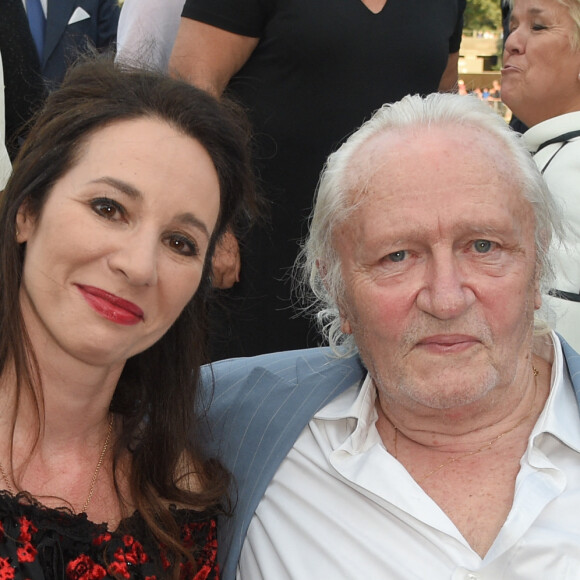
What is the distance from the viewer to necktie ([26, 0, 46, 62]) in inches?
162

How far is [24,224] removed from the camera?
2422 millimetres

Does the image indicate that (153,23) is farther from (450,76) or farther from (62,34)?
(450,76)

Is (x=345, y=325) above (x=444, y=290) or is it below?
below

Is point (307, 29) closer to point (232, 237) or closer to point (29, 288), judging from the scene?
point (232, 237)

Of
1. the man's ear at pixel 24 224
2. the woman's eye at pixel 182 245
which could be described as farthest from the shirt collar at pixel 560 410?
the man's ear at pixel 24 224

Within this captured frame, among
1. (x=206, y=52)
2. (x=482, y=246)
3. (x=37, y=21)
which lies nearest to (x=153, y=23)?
(x=206, y=52)

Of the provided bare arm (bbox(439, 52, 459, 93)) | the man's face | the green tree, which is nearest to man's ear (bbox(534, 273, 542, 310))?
the man's face

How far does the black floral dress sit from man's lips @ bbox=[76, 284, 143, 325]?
48 centimetres

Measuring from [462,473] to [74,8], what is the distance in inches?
109

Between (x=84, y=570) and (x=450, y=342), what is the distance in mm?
1070

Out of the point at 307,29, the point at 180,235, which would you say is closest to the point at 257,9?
the point at 307,29

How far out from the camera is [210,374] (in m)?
3.03

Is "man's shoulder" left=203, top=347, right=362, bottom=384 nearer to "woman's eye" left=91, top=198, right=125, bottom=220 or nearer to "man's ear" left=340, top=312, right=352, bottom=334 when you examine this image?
"man's ear" left=340, top=312, right=352, bottom=334

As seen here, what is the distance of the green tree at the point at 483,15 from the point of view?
25.3m
